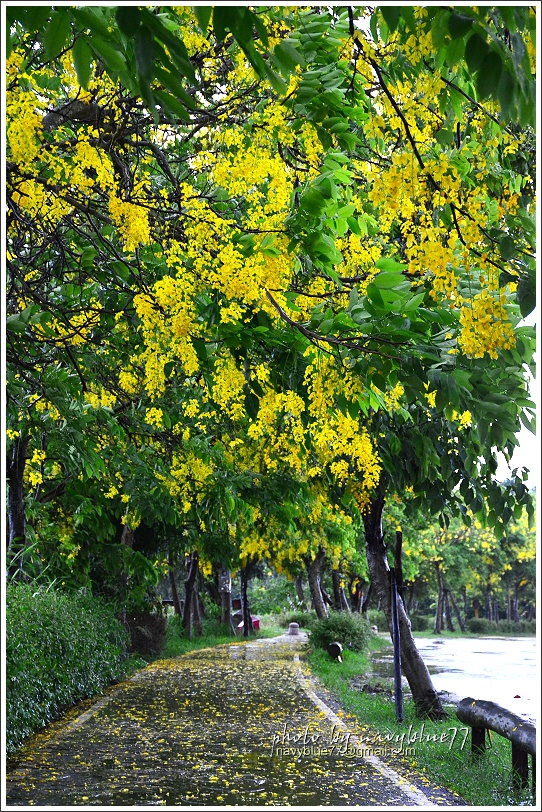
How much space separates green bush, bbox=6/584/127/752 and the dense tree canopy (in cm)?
191

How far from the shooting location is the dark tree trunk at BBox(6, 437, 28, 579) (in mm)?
8227

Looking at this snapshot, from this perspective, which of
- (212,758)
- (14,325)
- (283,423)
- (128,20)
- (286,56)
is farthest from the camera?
(212,758)

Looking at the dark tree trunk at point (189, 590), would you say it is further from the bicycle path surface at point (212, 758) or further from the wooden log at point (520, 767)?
the wooden log at point (520, 767)

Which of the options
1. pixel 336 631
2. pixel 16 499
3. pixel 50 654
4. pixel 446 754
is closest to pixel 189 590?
pixel 336 631

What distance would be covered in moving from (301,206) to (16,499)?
5998mm

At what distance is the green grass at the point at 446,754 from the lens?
5.18 metres

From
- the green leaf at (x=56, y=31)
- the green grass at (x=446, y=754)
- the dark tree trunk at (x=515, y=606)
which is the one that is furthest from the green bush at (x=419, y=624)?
the green leaf at (x=56, y=31)

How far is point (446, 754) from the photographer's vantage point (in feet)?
21.0

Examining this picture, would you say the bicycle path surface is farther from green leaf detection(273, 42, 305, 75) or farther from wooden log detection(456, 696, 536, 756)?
green leaf detection(273, 42, 305, 75)

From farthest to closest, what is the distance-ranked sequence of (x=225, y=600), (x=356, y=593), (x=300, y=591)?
(x=356, y=593)
(x=300, y=591)
(x=225, y=600)

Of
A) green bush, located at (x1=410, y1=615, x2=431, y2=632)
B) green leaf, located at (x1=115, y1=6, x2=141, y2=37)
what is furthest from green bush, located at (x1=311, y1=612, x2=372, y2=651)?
green bush, located at (x1=410, y1=615, x2=431, y2=632)

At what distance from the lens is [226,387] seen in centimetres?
401

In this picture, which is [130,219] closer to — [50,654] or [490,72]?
[490,72]

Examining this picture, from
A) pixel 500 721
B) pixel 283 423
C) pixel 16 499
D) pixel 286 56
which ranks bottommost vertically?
pixel 500 721
